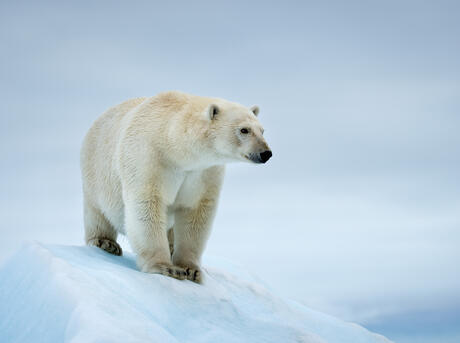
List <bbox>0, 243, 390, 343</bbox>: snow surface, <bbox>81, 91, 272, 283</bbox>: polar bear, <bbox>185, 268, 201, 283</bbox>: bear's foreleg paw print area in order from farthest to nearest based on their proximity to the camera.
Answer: <bbox>185, 268, 201, 283</bbox>: bear's foreleg paw print area
<bbox>81, 91, 272, 283</bbox>: polar bear
<bbox>0, 243, 390, 343</bbox>: snow surface

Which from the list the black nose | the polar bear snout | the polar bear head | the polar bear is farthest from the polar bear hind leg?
the black nose

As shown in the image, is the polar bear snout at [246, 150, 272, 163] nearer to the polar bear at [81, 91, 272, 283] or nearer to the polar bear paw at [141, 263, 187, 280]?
the polar bear at [81, 91, 272, 283]

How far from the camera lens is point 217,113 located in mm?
7605

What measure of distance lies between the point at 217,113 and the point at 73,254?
107 inches

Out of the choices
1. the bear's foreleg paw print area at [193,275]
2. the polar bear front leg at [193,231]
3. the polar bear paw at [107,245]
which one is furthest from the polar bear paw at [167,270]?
the polar bear paw at [107,245]

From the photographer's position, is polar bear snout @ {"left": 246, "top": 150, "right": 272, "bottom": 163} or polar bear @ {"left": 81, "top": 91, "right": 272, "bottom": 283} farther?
polar bear @ {"left": 81, "top": 91, "right": 272, "bottom": 283}

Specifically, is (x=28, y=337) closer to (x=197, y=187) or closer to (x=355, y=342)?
(x=197, y=187)

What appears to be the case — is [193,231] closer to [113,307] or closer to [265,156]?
[265,156]

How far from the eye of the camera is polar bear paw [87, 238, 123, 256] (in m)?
8.99

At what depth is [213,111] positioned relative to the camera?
299 inches

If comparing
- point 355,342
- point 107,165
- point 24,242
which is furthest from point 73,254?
point 355,342

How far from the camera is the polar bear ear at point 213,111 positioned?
7.56 metres

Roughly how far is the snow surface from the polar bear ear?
2.28 meters

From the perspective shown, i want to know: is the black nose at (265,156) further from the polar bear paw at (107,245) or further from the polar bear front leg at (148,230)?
the polar bear paw at (107,245)
